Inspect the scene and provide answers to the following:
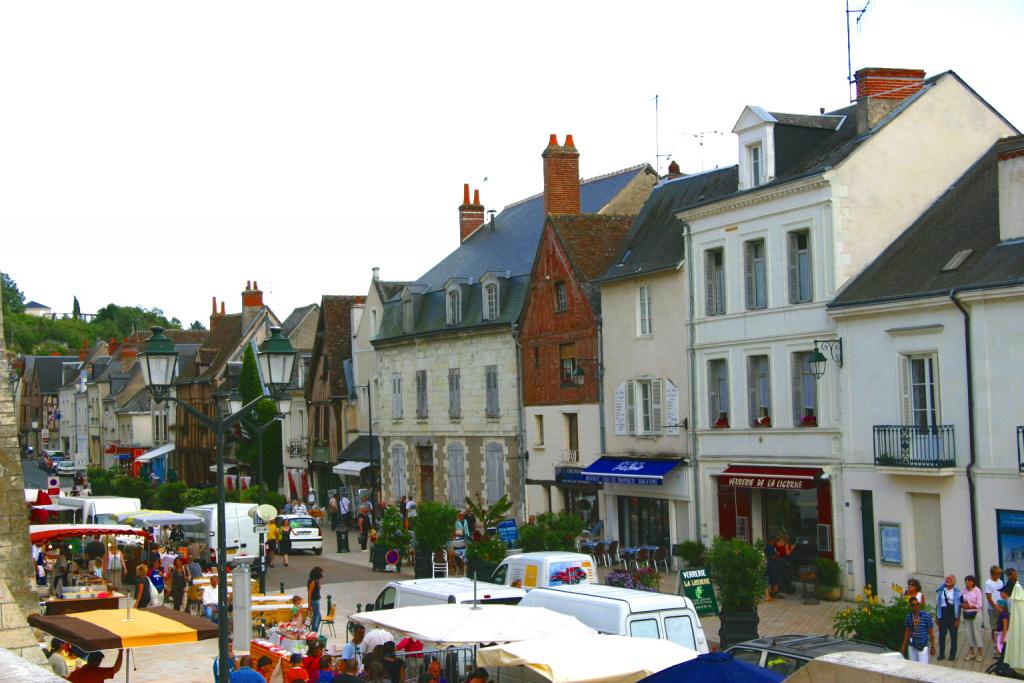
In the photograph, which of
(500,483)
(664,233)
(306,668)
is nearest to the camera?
(306,668)

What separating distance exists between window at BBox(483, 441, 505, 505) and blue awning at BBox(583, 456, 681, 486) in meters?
5.89

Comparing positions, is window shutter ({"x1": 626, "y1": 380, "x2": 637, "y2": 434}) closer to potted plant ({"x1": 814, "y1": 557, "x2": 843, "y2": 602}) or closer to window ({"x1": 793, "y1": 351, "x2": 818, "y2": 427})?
window ({"x1": 793, "y1": 351, "x2": 818, "y2": 427})

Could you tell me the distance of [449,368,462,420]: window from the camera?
42781 mm

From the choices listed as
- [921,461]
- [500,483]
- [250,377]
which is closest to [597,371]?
[500,483]

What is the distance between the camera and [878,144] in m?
26.8

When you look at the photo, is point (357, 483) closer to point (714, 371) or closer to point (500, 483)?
point (500, 483)

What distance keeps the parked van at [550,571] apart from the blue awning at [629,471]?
849 centimetres

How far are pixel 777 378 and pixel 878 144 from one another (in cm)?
539

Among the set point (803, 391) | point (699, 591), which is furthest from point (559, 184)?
point (699, 591)

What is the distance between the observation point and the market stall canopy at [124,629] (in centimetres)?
1470

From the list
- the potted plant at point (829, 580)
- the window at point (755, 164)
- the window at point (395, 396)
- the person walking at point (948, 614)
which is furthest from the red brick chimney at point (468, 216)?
the person walking at point (948, 614)

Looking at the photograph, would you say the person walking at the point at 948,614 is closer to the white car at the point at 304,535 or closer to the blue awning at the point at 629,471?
the blue awning at the point at 629,471

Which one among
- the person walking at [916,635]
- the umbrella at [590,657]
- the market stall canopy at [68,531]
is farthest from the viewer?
the market stall canopy at [68,531]

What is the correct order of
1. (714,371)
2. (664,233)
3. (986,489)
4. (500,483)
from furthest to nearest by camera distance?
(500,483) → (664,233) → (714,371) → (986,489)
